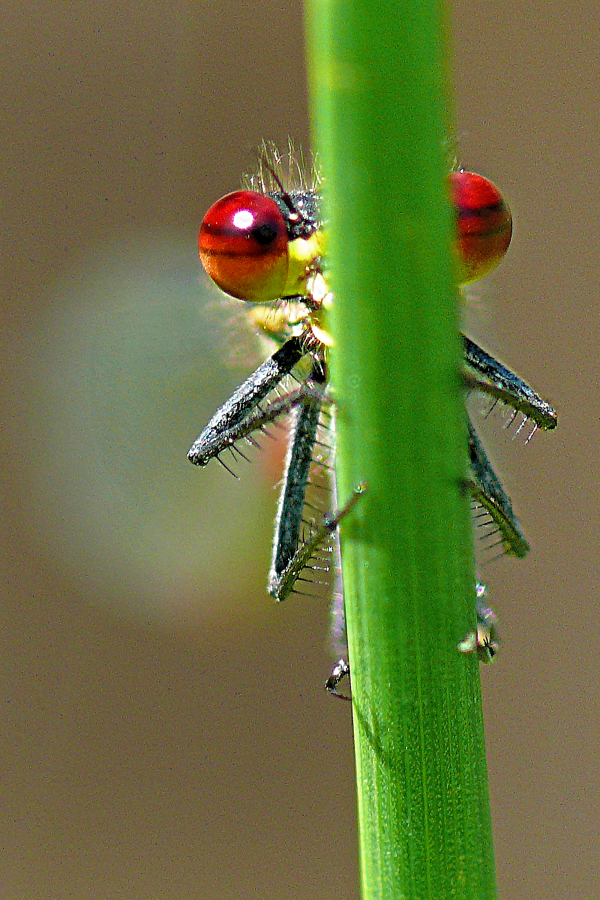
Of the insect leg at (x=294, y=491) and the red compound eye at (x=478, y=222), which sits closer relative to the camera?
the red compound eye at (x=478, y=222)

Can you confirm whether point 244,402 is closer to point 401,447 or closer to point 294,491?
point 294,491

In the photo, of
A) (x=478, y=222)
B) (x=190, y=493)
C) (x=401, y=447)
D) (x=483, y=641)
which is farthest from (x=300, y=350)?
(x=190, y=493)

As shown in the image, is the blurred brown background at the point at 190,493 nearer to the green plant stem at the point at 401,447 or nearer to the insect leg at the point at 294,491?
the insect leg at the point at 294,491

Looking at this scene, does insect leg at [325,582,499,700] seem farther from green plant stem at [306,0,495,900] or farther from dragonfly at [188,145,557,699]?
green plant stem at [306,0,495,900]

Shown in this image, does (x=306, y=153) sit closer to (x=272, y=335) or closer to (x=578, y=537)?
(x=272, y=335)

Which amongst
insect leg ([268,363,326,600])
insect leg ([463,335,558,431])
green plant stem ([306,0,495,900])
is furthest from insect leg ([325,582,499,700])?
green plant stem ([306,0,495,900])

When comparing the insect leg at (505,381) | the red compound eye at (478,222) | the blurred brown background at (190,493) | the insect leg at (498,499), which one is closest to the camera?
the red compound eye at (478,222)

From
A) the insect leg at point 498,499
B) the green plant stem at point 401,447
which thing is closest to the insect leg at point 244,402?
the insect leg at point 498,499

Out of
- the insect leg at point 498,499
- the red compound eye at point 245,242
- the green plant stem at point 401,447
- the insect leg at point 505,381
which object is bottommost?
the green plant stem at point 401,447
